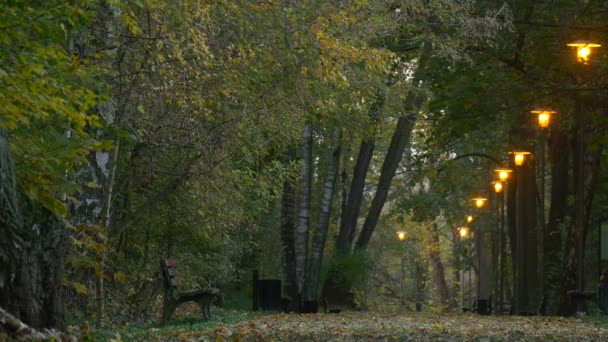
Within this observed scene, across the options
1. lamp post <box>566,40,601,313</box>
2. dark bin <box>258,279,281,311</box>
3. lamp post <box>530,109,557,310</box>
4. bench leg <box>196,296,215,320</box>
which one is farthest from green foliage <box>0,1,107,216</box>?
dark bin <box>258,279,281,311</box>

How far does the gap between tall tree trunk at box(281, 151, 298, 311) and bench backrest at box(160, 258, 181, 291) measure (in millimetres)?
13308

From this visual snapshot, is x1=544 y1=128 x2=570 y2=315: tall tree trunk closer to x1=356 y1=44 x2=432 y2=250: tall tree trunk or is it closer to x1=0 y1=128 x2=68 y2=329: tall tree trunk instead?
x1=356 y1=44 x2=432 y2=250: tall tree trunk

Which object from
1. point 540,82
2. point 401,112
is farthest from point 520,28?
point 401,112

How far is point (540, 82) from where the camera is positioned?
24.4 meters

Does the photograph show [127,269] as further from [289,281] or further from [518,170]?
[518,170]

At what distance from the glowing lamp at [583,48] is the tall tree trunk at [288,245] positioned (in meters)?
14.5

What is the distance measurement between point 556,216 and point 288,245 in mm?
7597

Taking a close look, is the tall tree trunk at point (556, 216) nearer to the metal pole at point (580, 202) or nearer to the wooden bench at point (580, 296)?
the wooden bench at point (580, 296)

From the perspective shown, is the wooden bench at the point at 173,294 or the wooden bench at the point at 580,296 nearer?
the wooden bench at the point at 173,294

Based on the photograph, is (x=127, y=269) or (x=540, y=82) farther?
(x=127, y=269)

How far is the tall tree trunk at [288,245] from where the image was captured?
120 feet

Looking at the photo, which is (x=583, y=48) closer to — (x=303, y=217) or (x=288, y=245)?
(x=303, y=217)

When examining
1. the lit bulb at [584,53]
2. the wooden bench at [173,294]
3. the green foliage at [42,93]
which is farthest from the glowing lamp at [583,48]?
the green foliage at [42,93]

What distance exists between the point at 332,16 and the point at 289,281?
58.4 feet
